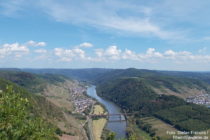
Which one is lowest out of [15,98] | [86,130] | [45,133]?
[86,130]

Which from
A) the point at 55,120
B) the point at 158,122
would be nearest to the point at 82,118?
the point at 55,120

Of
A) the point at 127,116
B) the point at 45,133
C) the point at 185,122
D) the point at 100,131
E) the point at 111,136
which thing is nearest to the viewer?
the point at 45,133

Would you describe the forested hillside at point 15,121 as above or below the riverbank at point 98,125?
above

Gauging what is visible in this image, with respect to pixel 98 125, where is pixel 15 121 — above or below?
above

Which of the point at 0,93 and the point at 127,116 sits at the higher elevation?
the point at 0,93

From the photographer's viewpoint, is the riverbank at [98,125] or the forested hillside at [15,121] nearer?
the forested hillside at [15,121]

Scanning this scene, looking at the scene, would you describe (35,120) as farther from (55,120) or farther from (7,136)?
(55,120)

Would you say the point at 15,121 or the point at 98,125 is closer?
the point at 15,121

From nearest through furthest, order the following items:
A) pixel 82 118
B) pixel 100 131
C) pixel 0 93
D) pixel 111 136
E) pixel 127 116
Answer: pixel 0 93 → pixel 111 136 → pixel 100 131 → pixel 82 118 → pixel 127 116

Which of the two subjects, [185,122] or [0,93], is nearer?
[0,93]

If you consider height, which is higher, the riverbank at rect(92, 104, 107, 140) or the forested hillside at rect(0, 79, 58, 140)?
the forested hillside at rect(0, 79, 58, 140)

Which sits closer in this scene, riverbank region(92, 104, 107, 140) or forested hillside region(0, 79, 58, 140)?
forested hillside region(0, 79, 58, 140)
